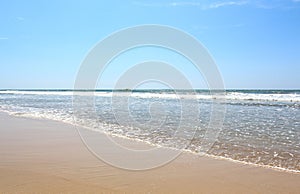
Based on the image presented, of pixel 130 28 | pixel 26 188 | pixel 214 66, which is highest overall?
pixel 130 28

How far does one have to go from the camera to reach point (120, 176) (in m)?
5.07

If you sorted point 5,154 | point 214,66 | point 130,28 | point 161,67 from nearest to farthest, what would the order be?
point 5,154 < point 214,66 < point 130,28 < point 161,67

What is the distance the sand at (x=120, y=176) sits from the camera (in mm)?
4469

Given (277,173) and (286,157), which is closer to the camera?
(277,173)

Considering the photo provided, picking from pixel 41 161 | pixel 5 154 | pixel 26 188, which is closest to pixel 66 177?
pixel 26 188

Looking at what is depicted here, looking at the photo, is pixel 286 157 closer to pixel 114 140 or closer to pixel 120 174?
pixel 120 174

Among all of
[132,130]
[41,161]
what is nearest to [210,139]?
[132,130]

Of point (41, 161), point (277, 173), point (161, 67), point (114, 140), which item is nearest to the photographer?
point (277, 173)

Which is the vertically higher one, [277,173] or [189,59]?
[189,59]

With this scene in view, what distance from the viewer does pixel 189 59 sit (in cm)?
825

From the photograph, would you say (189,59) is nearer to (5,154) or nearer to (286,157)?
(286,157)

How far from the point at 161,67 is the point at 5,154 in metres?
5.86

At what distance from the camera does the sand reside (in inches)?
176

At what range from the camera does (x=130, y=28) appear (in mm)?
9094
